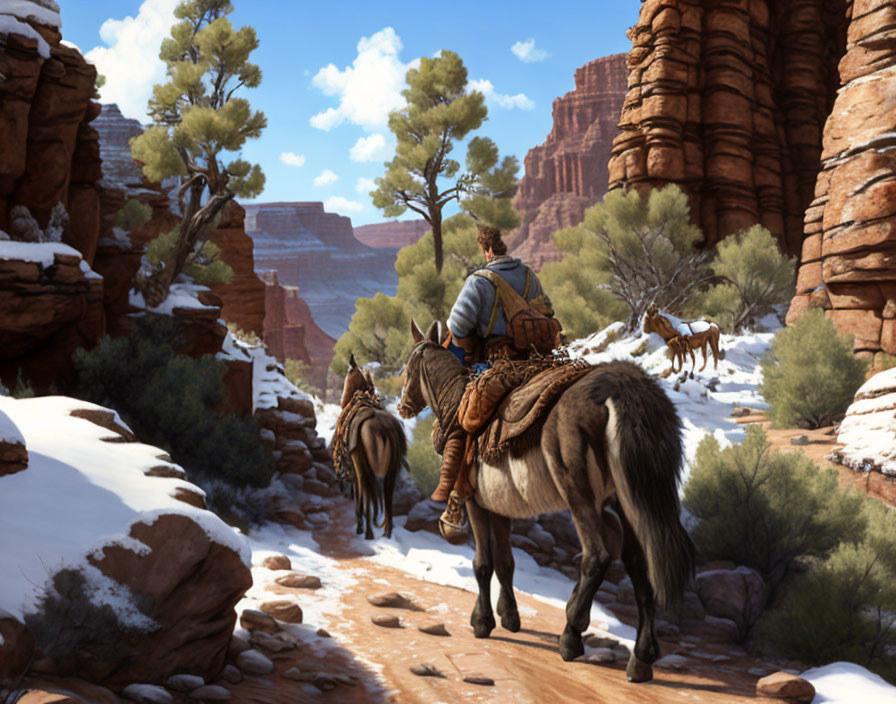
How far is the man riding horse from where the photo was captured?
551cm

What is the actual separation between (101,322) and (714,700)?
11225 mm

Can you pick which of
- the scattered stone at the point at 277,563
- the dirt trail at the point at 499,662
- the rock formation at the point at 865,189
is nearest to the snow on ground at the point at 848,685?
the dirt trail at the point at 499,662

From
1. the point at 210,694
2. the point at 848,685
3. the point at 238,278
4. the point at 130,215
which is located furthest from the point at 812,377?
the point at 238,278

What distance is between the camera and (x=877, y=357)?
1505 centimetres

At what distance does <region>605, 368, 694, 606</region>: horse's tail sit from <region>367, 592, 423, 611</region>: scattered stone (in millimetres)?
3052

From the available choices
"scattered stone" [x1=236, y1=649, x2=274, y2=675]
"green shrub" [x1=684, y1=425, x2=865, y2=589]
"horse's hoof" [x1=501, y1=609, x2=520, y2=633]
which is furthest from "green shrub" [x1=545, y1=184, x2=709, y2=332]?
"scattered stone" [x1=236, y1=649, x2=274, y2=675]

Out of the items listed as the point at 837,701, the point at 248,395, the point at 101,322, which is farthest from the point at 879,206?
the point at 101,322

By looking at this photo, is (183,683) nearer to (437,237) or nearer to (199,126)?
(199,126)

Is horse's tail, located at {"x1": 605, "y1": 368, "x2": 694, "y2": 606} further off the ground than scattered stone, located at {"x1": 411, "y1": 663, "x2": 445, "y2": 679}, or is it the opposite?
A: horse's tail, located at {"x1": 605, "y1": 368, "x2": 694, "y2": 606}

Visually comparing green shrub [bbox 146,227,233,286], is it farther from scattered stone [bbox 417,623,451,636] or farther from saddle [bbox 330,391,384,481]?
scattered stone [bbox 417,623,451,636]

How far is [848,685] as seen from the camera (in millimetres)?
5121

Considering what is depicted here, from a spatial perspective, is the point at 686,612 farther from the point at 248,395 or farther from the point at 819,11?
the point at 819,11

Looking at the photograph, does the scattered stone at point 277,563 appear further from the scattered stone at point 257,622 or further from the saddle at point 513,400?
the saddle at point 513,400

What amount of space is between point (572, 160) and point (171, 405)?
9522 centimetres
